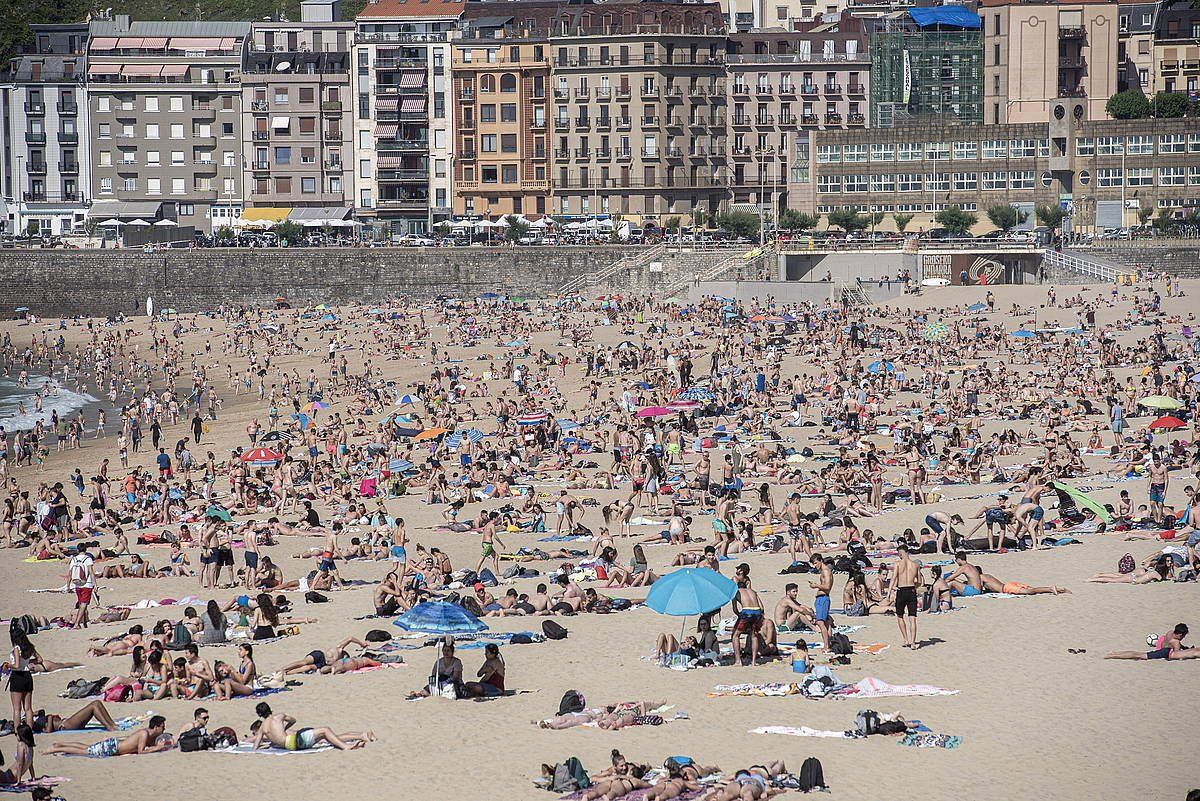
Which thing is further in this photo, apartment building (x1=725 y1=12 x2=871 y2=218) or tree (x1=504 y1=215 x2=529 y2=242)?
apartment building (x1=725 y1=12 x2=871 y2=218)

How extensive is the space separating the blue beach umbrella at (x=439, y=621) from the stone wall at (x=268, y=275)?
4910cm

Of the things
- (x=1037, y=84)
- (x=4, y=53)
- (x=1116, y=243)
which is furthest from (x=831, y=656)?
(x=4, y=53)

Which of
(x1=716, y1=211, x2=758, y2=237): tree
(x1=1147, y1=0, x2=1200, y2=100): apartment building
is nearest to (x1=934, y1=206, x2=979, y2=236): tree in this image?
(x1=716, y1=211, x2=758, y2=237): tree

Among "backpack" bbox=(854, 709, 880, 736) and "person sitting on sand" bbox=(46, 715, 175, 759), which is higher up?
"backpack" bbox=(854, 709, 880, 736)

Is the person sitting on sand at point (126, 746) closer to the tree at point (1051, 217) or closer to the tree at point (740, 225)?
the tree at point (740, 225)

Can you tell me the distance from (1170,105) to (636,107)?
24628 millimetres

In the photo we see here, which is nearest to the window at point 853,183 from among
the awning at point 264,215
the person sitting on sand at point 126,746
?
the awning at point 264,215

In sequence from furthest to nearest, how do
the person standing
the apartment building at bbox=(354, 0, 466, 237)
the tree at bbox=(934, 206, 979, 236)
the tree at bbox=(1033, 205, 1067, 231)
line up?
the apartment building at bbox=(354, 0, 466, 237) < the tree at bbox=(1033, 205, 1067, 231) < the tree at bbox=(934, 206, 979, 236) < the person standing

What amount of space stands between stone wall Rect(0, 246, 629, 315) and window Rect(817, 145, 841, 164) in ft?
44.4

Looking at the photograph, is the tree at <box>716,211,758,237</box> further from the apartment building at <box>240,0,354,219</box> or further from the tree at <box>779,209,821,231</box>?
the apartment building at <box>240,0,354,219</box>

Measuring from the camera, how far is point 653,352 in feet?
152

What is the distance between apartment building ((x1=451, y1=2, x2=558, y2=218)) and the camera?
7706 cm

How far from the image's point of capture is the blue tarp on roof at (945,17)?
7781 cm

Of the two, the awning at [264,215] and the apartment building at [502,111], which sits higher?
the apartment building at [502,111]
